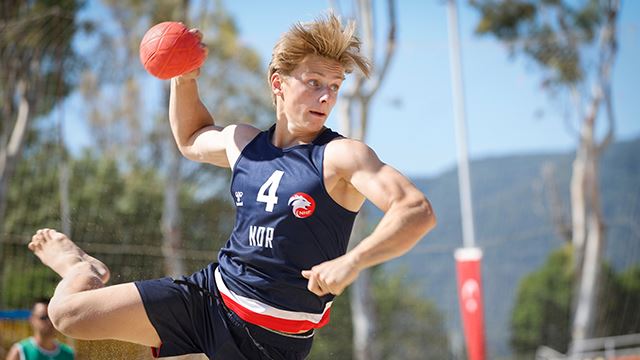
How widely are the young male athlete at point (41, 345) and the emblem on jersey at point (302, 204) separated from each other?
361 centimetres

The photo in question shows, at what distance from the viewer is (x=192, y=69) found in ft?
13.0

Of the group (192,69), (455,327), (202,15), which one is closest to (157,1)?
(202,15)

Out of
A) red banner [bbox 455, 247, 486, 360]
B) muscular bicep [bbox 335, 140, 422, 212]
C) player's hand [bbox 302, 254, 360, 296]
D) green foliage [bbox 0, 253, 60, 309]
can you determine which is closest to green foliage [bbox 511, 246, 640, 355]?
red banner [bbox 455, 247, 486, 360]

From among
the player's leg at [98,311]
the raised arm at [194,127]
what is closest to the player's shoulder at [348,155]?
the raised arm at [194,127]

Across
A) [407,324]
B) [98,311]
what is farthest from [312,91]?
[407,324]

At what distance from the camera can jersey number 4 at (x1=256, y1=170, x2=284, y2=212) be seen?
337 cm

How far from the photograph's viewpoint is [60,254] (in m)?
3.71

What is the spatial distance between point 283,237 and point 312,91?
0.58 meters

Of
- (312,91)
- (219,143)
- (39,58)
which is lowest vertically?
(219,143)

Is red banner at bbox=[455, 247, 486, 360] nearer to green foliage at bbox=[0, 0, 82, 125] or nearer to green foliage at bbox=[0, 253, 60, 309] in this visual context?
green foliage at bbox=[0, 253, 60, 309]

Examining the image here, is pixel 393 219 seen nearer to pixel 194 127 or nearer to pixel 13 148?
pixel 194 127

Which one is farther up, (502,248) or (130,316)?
(130,316)

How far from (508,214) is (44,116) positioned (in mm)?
8818

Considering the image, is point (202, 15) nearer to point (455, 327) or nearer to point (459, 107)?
point (459, 107)
